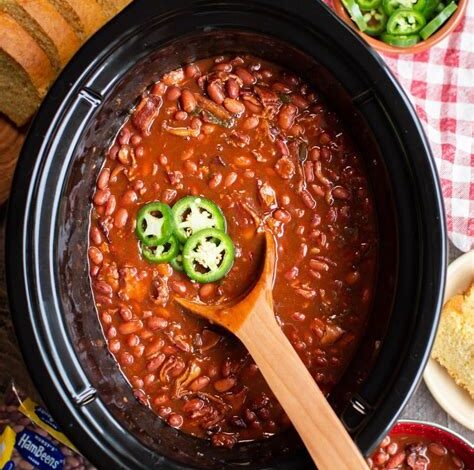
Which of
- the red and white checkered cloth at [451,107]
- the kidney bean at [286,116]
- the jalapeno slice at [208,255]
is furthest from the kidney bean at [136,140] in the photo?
the red and white checkered cloth at [451,107]

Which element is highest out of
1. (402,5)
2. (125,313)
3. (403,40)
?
(402,5)

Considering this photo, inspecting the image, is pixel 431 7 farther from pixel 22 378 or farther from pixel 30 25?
pixel 22 378

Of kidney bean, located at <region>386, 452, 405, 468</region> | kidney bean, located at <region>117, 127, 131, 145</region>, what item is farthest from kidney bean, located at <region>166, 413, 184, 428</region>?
kidney bean, located at <region>117, 127, 131, 145</region>

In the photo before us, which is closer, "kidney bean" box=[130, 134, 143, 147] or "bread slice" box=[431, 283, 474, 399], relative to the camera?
"kidney bean" box=[130, 134, 143, 147]

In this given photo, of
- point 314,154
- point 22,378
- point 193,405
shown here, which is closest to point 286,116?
point 314,154

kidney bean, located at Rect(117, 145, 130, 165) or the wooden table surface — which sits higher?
kidney bean, located at Rect(117, 145, 130, 165)

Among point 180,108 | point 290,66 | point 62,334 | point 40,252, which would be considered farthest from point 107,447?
point 290,66

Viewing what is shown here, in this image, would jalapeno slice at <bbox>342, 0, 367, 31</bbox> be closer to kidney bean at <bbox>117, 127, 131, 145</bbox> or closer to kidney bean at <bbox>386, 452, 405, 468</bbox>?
kidney bean at <bbox>117, 127, 131, 145</bbox>
